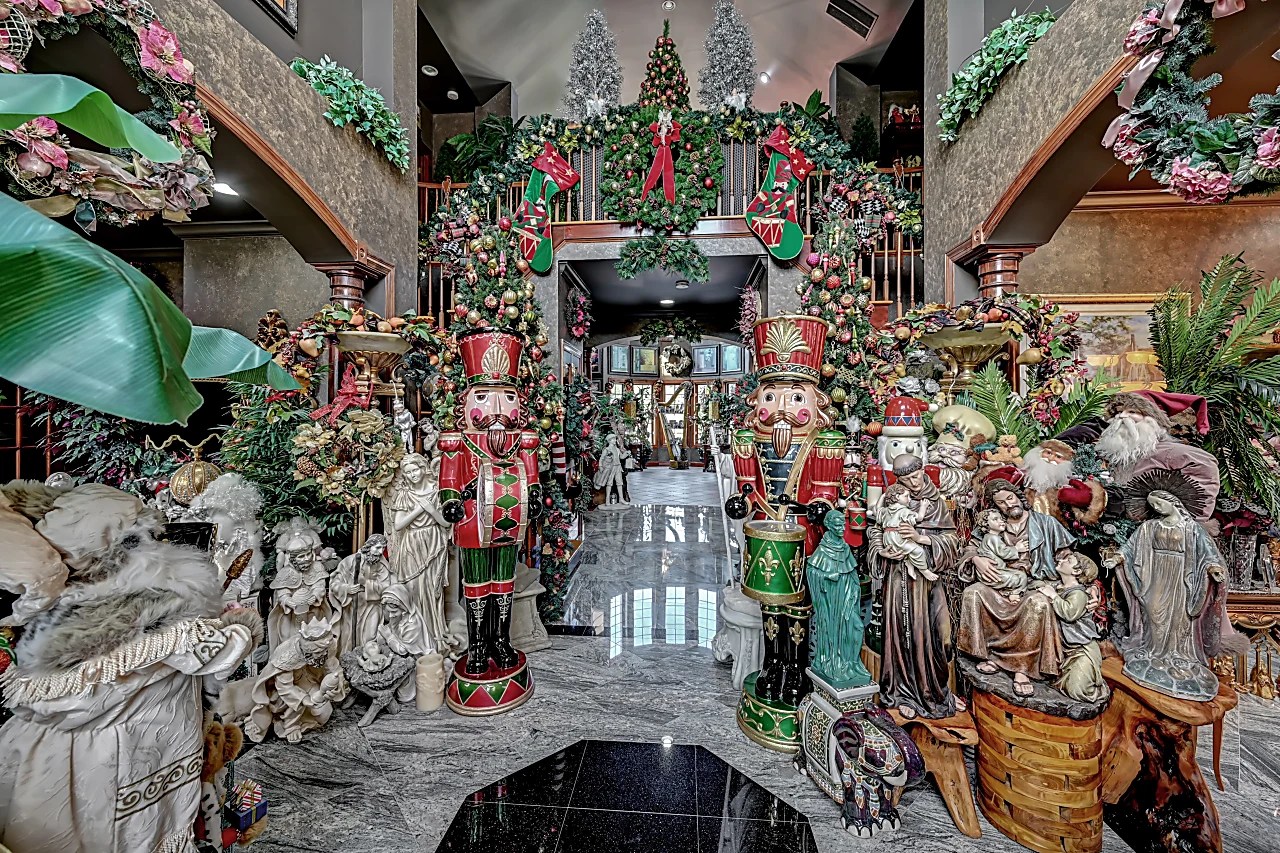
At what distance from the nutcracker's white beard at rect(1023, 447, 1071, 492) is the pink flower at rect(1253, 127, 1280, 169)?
1375 millimetres

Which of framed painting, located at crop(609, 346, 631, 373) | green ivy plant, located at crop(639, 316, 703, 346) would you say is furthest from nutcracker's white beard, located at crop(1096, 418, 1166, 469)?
framed painting, located at crop(609, 346, 631, 373)

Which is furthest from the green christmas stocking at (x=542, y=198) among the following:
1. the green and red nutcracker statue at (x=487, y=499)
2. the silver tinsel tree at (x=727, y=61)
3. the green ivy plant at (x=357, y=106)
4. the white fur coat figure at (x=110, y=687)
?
the white fur coat figure at (x=110, y=687)

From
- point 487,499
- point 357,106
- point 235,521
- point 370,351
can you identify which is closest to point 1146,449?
point 487,499

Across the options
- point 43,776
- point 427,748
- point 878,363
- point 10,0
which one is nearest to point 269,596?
point 427,748

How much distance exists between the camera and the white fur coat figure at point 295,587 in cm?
259

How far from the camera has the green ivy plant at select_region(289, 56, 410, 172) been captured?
3914mm

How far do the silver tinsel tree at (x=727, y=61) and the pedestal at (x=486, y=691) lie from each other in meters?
6.38

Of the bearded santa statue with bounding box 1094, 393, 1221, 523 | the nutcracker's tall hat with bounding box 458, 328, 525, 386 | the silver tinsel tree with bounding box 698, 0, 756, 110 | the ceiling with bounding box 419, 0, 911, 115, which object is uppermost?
the ceiling with bounding box 419, 0, 911, 115

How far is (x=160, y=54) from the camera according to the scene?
2.25 m

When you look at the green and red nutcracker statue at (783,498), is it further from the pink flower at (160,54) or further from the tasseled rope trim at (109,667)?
the pink flower at (160,54)

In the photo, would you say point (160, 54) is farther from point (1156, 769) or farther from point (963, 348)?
point (1156, 769)

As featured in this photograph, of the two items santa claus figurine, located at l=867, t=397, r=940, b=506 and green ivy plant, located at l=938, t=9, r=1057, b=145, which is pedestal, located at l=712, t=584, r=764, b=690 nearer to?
santa claus figurine, located at l=867, t=397, r=940, b=506

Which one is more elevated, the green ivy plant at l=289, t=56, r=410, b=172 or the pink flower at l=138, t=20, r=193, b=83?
the green ivy plant at l=289, t=56, r=410, b=172

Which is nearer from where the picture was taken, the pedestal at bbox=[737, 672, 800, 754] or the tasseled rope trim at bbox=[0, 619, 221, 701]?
the tasseled rope trim at bbox=[0, 619, 221, 701]
